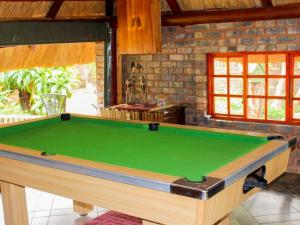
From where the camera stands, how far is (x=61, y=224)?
13.4 feet

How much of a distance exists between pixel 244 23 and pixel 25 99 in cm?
539

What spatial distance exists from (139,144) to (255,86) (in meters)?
3.14

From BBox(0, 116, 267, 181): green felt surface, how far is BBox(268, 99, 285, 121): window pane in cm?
256

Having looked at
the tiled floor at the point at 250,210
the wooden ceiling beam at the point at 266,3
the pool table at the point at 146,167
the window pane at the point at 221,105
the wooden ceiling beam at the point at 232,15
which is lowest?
the tiled floor at the point at 250,210

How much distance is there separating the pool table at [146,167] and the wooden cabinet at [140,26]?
2.55 feet

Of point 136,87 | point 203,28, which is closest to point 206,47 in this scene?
point 203,28

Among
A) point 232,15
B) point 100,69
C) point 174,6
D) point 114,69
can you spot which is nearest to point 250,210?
point 232,15

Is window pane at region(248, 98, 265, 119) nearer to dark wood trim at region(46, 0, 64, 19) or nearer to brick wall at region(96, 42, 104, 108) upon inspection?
brick wall at region(96, 42, 104, 108)

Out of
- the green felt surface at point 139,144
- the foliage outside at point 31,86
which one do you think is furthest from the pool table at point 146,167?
the foliage outside at point 31,86

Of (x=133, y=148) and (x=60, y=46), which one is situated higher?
(x=60, y=46)

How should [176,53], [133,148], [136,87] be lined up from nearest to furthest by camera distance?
[133,148]
[176,53]
[136,87]

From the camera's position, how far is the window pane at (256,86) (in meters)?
5.74

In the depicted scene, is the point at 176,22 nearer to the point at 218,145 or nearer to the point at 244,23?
the point at 244,23

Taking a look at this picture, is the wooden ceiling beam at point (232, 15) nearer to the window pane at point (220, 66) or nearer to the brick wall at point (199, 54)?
the brick wall at point (199, 54)
